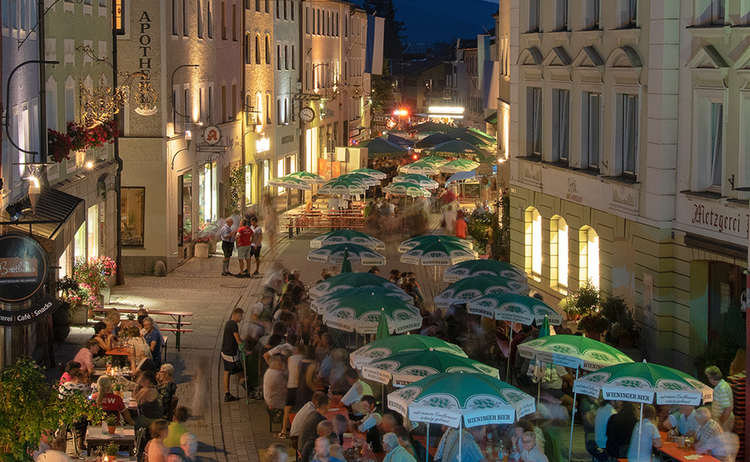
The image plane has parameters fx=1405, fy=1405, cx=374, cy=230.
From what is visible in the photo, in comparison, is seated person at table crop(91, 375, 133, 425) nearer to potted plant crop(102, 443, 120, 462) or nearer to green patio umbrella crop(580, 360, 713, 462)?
potted plant crop(102, 443, 120, 462)

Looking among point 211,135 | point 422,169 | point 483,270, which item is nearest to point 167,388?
point 483,270

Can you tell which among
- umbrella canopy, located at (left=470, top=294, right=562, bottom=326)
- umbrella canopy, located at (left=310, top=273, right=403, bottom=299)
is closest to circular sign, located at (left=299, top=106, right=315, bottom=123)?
umbrella canopy, located at (left=310, top=273, right=403, bottom=299)

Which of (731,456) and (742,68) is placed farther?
(742,68)

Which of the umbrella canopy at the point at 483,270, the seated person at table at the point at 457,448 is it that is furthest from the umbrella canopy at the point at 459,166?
the seated person at table at the point at 457,448

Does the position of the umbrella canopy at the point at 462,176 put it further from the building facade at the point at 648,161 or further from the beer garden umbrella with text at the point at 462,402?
the beer garden umbrella with text at the point at 462,402

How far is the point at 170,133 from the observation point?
1586 inches

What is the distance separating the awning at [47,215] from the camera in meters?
20.5

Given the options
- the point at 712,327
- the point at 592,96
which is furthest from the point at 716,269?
the point at 592,96

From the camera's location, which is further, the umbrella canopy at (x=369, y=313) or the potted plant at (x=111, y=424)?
the umbrella canopy at (x=369, y=313)

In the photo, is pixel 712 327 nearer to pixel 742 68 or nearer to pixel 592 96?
pixel 742 68

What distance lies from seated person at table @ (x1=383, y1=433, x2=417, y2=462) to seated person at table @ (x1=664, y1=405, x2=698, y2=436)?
399 centimetres

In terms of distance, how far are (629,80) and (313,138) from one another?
46987mm

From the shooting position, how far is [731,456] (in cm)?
1622

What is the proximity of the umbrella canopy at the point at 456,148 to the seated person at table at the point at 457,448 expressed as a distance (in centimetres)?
4413
